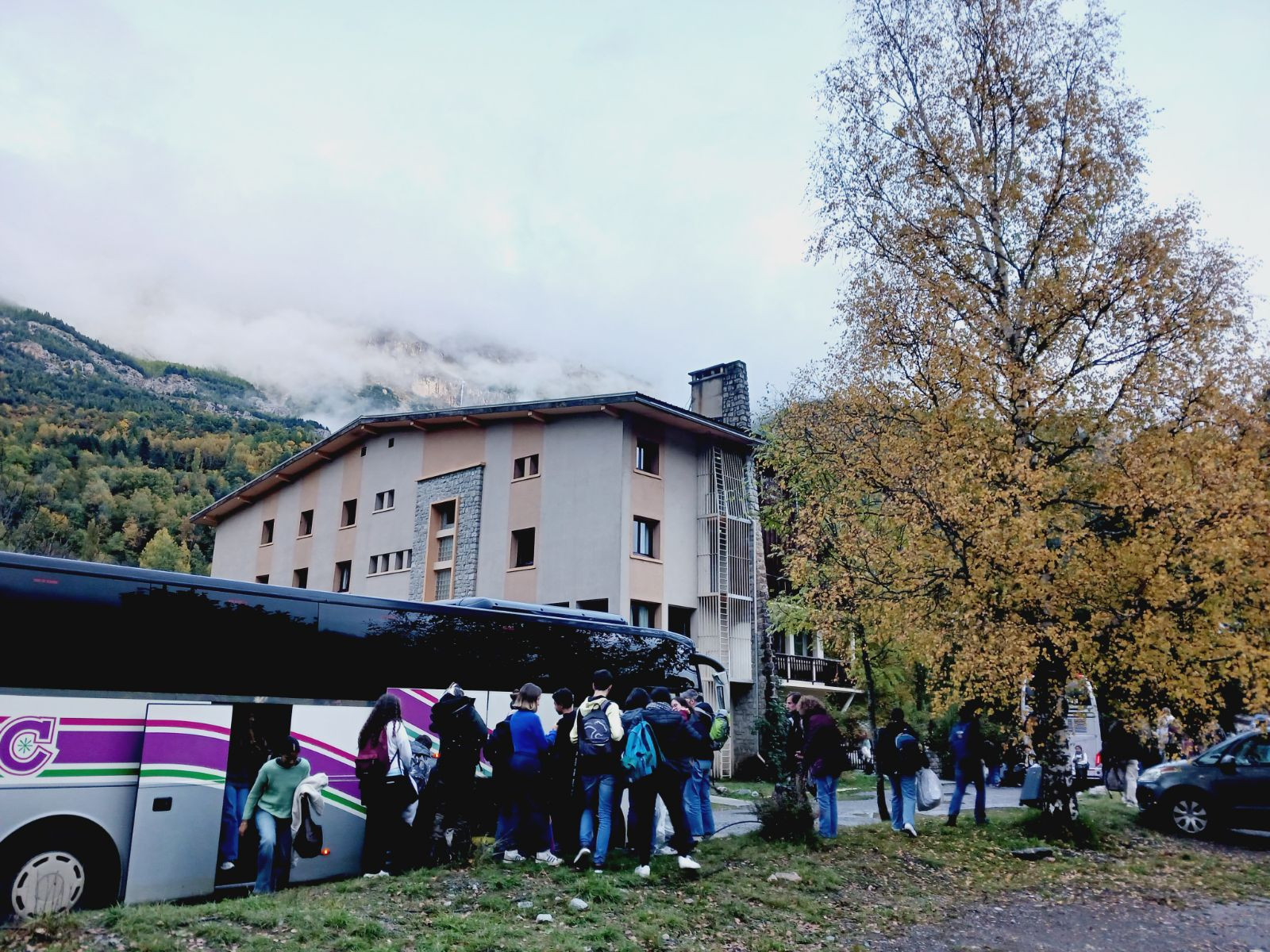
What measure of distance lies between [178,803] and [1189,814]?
49.7 feet

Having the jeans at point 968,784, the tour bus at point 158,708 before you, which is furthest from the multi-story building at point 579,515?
the tour bus at point 158,708

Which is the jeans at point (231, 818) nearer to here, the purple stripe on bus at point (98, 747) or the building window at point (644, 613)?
the purple stripe on bus at point (98, 747)

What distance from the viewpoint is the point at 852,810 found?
18297mm

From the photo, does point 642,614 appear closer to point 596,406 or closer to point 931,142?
point 596,406

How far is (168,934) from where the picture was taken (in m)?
6.42

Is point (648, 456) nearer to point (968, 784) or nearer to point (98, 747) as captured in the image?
point (968, 784)

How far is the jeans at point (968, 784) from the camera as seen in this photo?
47.4 feet

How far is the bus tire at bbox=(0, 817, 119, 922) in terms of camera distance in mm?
7680

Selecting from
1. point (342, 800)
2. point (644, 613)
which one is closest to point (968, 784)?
point (342, 800)

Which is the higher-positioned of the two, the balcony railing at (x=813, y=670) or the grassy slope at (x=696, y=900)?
the balcony railing at (x=813, y=670)

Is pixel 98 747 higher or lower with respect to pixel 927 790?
higher

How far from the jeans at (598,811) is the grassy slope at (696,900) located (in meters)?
0.29

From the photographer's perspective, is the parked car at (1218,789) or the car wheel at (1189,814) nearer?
the parked car at (1218,789)

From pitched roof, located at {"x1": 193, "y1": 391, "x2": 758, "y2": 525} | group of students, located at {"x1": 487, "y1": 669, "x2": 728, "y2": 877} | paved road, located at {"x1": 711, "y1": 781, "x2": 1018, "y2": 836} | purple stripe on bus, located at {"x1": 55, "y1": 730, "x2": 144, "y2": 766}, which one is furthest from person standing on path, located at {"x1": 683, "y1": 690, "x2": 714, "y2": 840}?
pitched roof, located at {"x1": 193, "y1": 391, "x2": 758, "y2": 525}
